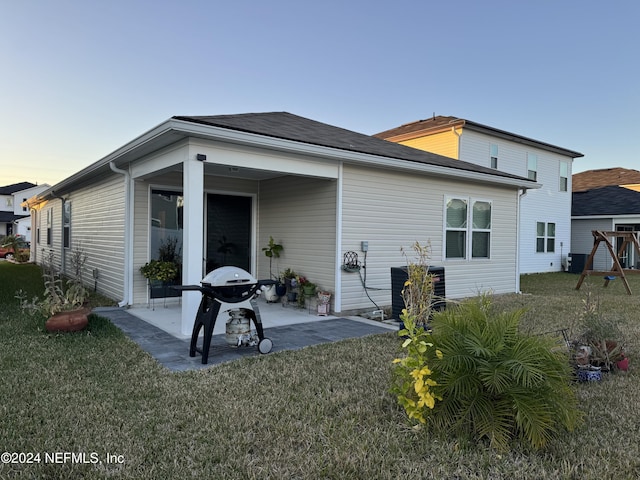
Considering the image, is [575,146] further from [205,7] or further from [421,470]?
[421,470]

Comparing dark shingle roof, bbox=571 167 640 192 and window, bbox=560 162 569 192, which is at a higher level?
dark shingle roof, bbox=571 167 640 192

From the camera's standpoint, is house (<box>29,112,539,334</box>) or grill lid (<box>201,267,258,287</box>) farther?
house (<box>29,112,539,334</box>)

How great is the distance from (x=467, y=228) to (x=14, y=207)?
47580 millimetres

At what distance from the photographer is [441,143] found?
14.7 metres

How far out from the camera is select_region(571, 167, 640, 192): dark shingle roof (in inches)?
908

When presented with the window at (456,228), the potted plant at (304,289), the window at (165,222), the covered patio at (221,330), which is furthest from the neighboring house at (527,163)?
the window at (165,222)

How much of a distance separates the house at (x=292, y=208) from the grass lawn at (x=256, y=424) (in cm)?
175

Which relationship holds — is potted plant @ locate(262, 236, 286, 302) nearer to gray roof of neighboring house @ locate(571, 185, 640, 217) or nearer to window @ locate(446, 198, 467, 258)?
window @ locate(446, 198, 467, 258)

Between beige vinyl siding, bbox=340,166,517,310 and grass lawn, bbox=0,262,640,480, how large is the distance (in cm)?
285

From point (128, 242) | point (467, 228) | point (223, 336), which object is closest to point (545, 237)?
point (467, 228)

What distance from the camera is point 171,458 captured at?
7.60ft

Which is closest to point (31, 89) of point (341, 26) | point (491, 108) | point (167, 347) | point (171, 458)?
point (341, 26)

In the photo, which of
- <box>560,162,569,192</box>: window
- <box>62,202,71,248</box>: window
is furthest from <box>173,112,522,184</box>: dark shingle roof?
<box>560,162,569,192</box>: window

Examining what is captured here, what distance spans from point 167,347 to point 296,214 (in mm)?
3507
